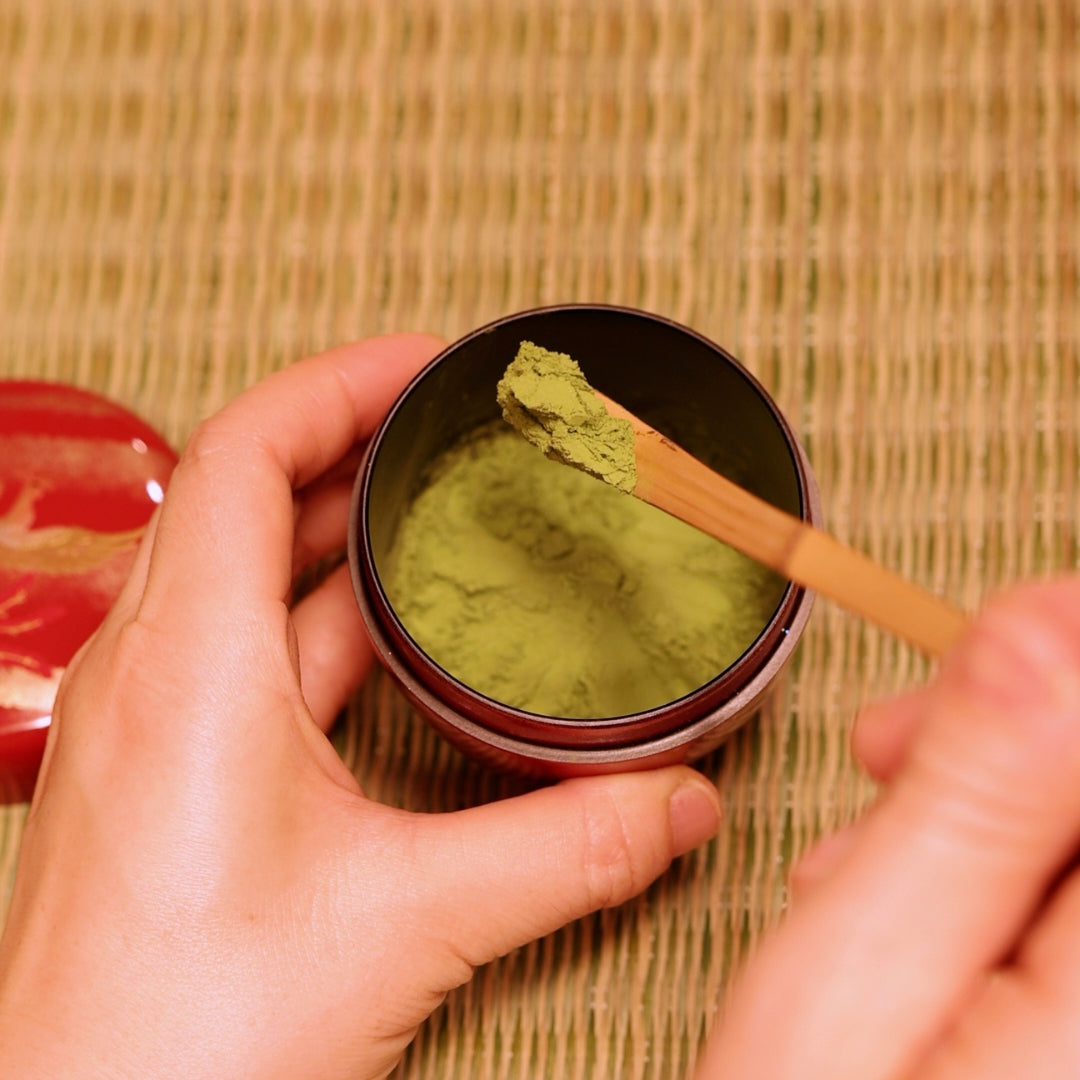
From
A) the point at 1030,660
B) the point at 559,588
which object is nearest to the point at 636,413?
the point at 559,588

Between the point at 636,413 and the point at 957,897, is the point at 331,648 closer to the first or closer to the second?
the point at 636,413

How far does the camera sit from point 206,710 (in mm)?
492

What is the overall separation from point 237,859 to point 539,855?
0.13 metres

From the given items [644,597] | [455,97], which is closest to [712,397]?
[644,597]

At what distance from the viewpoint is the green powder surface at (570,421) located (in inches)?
18.5

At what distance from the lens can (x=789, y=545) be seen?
0.46 metres

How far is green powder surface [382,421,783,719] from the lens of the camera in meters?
0.55

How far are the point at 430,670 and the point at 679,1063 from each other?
0.97ft

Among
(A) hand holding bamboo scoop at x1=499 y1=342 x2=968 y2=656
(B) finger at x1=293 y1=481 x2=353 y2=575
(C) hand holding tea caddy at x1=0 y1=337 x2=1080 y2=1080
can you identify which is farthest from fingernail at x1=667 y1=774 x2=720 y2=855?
(B) finger at x1=293 y1=481 x2=353 y2=575

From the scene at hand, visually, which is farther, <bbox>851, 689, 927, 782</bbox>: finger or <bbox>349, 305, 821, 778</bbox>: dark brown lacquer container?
<bbox>349, 305, 821, 778</bbox>: dark brown lacquer container

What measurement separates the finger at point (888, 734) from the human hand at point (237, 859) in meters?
0.15

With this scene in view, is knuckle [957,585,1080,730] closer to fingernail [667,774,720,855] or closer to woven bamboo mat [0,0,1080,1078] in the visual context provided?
fingernail [667,774,720,855]

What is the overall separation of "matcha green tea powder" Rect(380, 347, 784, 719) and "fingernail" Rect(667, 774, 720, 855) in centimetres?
4

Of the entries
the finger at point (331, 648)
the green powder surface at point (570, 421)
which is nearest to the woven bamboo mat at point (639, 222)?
the finger at point (331, 648)
